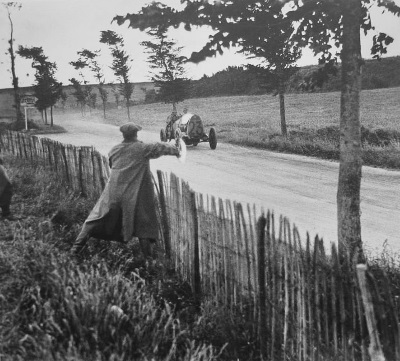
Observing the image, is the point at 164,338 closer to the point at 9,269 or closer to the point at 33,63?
the point at 9,269

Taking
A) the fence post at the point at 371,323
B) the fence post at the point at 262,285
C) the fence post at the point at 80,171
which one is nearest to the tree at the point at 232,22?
the fence post at the point at 262,285

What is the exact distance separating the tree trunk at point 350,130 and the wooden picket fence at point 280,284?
1.11 m

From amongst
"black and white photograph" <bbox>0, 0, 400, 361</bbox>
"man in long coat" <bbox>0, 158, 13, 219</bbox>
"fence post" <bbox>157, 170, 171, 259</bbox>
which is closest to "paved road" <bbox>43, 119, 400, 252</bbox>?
"black and white photograph" <bbox>0, 0, 400, 361</bbox>

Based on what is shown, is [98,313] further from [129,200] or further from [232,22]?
[232,22]

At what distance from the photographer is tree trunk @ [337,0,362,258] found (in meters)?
4.42

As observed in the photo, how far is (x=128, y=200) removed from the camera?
201 inches

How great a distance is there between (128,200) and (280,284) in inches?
89.5

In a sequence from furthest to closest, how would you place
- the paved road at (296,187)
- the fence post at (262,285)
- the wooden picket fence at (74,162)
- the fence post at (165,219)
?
the wooden picket fence at (74,162)
the paved road at (296,187)
the fence post at (165,219)
the fence post at (262,285)

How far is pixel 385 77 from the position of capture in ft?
186

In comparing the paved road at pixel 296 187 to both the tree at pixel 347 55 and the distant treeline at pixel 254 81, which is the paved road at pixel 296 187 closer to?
the tree at pixel 347 55

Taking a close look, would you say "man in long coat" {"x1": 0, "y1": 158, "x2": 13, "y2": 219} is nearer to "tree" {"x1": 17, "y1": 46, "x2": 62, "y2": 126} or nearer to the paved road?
the paved road

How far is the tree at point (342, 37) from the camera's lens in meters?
4.26

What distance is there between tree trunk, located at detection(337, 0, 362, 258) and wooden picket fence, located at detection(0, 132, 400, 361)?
1.11 meters

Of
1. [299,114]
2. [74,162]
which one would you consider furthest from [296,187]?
[299,114]
